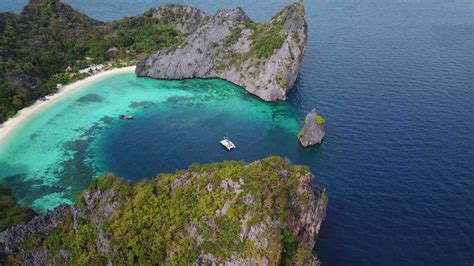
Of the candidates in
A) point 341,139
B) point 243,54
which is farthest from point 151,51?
point 341,139

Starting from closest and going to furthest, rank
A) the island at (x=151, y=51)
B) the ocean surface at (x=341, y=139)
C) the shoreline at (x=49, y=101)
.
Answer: the ocean surface at (x=341, y=139) < the shoreline at (x=49, y=101) < the island at (x=151, y=51)

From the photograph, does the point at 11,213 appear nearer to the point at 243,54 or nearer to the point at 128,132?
the point at 128,132

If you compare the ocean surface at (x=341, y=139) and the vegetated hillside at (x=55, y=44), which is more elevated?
the vegetated hillside at (x=55, y=44)

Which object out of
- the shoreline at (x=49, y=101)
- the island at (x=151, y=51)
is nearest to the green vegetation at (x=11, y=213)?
the shoreline at (x=49, y=101)

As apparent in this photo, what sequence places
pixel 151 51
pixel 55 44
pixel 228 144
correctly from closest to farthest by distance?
pixel 228 144
pixel 55 44
pixel 151 51

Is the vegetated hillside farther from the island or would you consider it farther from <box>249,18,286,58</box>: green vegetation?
<box>249,18,286,58</box>: green vegetation

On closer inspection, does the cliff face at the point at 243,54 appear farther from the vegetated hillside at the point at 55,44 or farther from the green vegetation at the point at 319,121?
the green vegetation at the point at 319,121

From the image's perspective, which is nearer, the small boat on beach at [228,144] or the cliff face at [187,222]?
the cliff face at [187,222]
